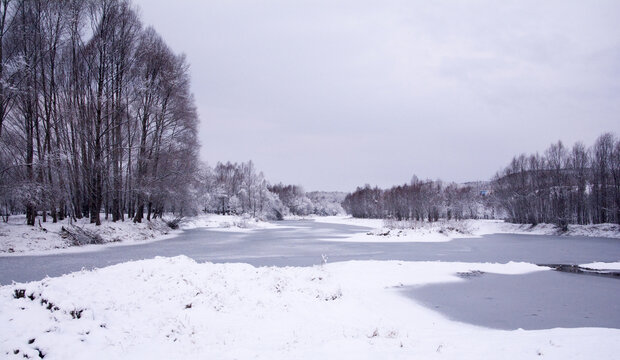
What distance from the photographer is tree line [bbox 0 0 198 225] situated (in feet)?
68.4

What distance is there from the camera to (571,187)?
6231 centimetres

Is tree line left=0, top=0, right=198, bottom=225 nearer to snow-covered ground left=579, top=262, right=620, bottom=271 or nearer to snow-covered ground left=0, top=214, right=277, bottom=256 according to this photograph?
snow-covered ground left=0, top=214, right=277, bottom=256

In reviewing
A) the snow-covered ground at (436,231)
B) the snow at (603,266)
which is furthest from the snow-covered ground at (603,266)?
the snow-covered ground at (436,231)

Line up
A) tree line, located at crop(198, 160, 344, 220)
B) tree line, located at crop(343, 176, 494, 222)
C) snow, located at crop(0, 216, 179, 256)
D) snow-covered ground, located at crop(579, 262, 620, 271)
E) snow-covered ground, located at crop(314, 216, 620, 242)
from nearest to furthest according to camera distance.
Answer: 1. snow-covered ground, located at crop(579, 262, 620, 271)
2. snow, located at crop(0, 216, 179, 256)
3. snow-covered ground, located at crop(314, 216, 620, 242)
4. tree line, located at crop(343, 176, 494, 222)
5. tree line, located at crop(198, 160, 344, 220)

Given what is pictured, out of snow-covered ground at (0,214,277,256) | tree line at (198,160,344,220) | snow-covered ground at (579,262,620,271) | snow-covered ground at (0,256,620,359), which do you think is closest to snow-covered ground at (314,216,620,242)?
snow-covered ground at (579,262,620,271)

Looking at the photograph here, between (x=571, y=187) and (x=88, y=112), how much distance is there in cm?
6905

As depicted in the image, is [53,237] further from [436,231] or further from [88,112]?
[436,231]

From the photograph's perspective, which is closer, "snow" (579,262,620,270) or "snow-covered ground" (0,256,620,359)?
"snow-covered ground" (0,256,620,359)

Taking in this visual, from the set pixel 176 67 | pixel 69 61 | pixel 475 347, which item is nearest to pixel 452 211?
pixel 176 67

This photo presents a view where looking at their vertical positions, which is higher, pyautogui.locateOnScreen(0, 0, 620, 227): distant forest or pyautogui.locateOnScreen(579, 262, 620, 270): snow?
pyautogui.locateOnScreen(0, 0, 620, 227): distant forest

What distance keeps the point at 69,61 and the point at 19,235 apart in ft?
48.9

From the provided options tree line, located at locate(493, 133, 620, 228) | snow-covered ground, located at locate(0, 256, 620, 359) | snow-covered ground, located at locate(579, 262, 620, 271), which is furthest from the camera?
tree line, located at locate(493, 133, 620, 228)

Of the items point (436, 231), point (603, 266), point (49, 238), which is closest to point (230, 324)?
point (49, 238)

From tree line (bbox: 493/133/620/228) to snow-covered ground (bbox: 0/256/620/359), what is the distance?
59319 mm
